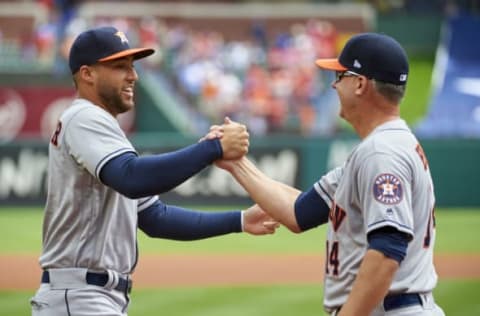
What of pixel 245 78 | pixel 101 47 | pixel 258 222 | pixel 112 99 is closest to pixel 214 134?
pixel 112 99

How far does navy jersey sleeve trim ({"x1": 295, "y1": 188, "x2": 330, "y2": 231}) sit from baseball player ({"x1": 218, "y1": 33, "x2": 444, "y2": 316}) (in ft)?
0.77

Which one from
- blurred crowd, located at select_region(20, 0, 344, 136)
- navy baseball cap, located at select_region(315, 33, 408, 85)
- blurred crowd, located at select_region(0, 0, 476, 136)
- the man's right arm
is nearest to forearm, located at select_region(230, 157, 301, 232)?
the man's right arm

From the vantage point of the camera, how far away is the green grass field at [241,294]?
9750mm

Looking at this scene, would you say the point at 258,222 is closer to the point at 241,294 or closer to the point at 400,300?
the point at 400,300

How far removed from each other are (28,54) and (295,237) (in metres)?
11.5

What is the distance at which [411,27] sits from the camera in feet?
113

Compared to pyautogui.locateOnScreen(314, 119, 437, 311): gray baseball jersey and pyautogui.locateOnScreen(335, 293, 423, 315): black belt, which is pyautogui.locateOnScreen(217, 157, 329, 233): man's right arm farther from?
pyautogui.locateOnScreen(335, 293, 423, 315): black belt

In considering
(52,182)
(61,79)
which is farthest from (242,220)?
(61,79)

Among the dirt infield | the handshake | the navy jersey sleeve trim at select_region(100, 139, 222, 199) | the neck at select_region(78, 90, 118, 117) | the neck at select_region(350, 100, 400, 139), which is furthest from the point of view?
the dirt infield

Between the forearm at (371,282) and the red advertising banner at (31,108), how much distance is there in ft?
52.5

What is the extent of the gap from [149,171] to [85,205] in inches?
15.1

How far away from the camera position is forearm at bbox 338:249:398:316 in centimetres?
388

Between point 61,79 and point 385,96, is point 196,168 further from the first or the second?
point 61,79

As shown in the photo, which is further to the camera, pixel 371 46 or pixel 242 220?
pixel 242 220
